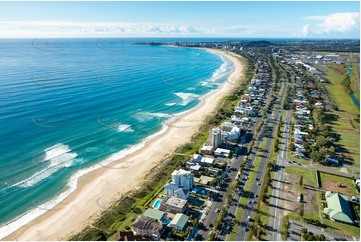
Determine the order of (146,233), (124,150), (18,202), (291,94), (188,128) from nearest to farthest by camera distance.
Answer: (146,233)
(18,202)
(124,150)
(188,128)
(291,94)

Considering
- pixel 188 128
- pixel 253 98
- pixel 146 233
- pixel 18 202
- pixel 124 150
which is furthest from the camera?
pixel 253 98

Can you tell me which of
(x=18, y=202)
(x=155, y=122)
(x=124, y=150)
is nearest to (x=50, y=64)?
(x=155, y=122)

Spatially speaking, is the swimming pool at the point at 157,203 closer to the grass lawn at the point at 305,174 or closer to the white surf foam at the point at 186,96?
the grass lawn at the point at 305,174

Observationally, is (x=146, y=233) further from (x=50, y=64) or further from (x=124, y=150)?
(x=50, y=64)

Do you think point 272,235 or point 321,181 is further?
point 321,181

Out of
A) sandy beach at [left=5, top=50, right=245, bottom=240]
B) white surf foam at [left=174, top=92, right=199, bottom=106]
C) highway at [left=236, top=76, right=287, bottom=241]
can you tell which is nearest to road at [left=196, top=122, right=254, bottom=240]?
highway at [left=236, top=76, right=287, bottom=241]

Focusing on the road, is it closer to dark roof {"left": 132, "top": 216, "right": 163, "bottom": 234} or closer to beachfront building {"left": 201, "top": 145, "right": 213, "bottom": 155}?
beachfront building {"left": 201, "top": 145, "right": 213, "bottom": 155}

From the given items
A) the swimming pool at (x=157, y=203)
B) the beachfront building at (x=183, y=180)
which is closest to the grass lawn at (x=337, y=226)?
the beachfront building at (x=183, y=180)
